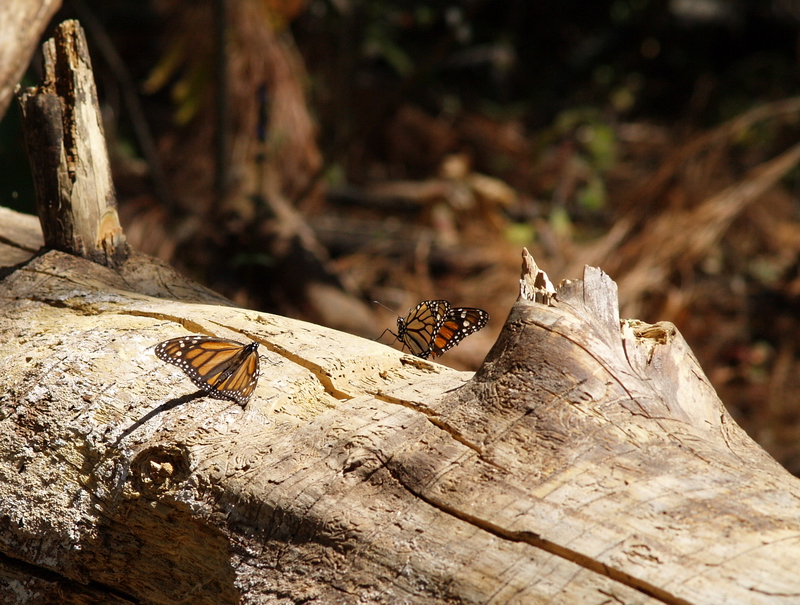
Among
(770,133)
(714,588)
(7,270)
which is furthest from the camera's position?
(770,133)

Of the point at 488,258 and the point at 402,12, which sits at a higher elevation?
the point at 402,12

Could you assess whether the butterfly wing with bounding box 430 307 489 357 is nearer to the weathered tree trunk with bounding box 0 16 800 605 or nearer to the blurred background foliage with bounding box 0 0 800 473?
the weathered tree trunk with bounding box 0 16 800 605

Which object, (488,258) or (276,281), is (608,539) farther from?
(488,258)

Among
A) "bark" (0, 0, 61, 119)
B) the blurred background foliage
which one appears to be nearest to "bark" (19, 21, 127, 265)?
"bark" (0, 0, 61, 119)

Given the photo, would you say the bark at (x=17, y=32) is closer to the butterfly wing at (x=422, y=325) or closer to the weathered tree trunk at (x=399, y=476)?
the weathered tree trunk at (x=399, y=476)

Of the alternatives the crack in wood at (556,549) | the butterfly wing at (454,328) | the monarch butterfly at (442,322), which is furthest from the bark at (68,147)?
the crack in wood at (556,549)

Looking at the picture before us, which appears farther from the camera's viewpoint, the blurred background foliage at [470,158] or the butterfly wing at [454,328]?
the blurred background foliage at [470,158]

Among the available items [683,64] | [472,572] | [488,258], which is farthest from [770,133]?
[472,572]
